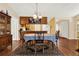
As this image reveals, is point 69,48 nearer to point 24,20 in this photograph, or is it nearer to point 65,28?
point 24,20

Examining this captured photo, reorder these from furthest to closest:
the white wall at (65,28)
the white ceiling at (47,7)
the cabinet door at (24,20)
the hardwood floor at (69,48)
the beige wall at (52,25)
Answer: the white wall at (65,28) → the beige wall at (52,25) → the cabinet door at (24,20) → the white ceiling at (47,7) → the hardwood floor at (69,48)

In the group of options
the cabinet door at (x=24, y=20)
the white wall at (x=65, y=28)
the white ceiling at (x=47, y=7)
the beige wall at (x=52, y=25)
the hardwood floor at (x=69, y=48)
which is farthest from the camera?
the white wall at (x=65, y=28)

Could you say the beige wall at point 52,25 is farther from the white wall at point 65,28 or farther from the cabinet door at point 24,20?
the cabinet door at point 24,20

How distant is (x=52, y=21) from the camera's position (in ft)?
39.6

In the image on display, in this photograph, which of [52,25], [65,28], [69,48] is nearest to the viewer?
[69,48]

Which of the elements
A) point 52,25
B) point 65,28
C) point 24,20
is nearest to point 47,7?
point 24,20

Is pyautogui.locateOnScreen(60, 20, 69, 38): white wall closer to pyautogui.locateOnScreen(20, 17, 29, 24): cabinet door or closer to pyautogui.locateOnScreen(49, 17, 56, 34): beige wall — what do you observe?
pyautogui.locateOnScreen(49, 17, 56, 34): beige wall

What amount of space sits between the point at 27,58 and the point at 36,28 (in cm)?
845

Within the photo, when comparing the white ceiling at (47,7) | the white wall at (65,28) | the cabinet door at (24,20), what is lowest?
the white wall at (65,28)

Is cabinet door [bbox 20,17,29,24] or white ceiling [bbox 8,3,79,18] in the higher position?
white ceiling [bbox 8,3,79,18]

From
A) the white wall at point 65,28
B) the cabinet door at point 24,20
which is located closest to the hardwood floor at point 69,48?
the cabinet door at point 24,20

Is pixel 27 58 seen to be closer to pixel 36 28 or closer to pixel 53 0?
A: pixel 53 0

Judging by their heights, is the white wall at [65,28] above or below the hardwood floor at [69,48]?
above

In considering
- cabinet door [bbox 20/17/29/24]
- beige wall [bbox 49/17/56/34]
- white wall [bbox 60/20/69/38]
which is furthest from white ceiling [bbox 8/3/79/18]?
white wall [bbox 60/20/69/38]
